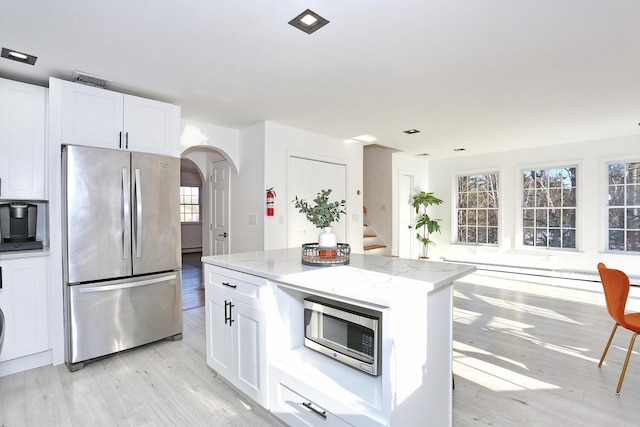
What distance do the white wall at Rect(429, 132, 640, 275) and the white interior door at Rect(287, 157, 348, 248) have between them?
3226 millimetres

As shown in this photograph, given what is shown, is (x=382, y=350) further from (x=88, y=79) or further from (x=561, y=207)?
(x=561, y=207)

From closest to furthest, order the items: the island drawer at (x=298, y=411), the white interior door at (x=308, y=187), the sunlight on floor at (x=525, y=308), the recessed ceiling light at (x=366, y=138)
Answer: the island drawer at (x=298, y=411)
the sunlight on floor at (x=525, y=308)
the white interior door at (x=308, y=187)
the recessed ceiling light at (x=366, y=138)

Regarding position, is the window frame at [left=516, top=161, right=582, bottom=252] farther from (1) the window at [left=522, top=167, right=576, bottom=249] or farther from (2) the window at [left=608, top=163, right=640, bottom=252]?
(2) the window at [left=608, top=163, right=640, bottom=252]

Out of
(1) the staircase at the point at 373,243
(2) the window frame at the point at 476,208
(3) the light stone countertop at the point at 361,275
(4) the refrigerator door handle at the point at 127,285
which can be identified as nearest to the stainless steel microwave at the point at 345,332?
(3) the light stone countertop at the point at 361,275

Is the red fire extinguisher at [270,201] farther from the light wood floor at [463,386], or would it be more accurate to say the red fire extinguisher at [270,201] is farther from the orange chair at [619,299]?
the orange chair at [619,299]

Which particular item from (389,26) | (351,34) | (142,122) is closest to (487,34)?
(389,26)

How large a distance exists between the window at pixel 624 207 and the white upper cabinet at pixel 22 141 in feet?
25.9

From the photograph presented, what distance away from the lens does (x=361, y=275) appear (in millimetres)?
1784

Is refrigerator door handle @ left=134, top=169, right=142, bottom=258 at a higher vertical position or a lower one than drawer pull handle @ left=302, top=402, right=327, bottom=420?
higher

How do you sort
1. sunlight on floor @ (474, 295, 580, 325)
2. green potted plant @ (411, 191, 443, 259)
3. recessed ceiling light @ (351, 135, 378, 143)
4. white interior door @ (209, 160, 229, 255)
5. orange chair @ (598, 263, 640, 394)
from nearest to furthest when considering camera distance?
orange chair @ (598, 263, 640, 394) → sunlight on floor @ (474, 295, 580, 325) → white interior door @ (209, 160, 229, 255) → recessed ceiling light @ (351, 135, 378, 143) → green potted plant @ (411, 191, 443, 259)

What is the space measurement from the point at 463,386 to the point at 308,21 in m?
2.76

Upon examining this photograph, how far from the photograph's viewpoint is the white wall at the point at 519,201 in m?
5.55

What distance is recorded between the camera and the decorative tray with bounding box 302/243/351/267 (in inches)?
82.0

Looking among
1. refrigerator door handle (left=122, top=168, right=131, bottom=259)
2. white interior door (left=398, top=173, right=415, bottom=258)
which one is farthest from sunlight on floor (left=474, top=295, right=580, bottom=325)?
refrigerator door handle (left=122, top=168, right=131, bottom=259)
